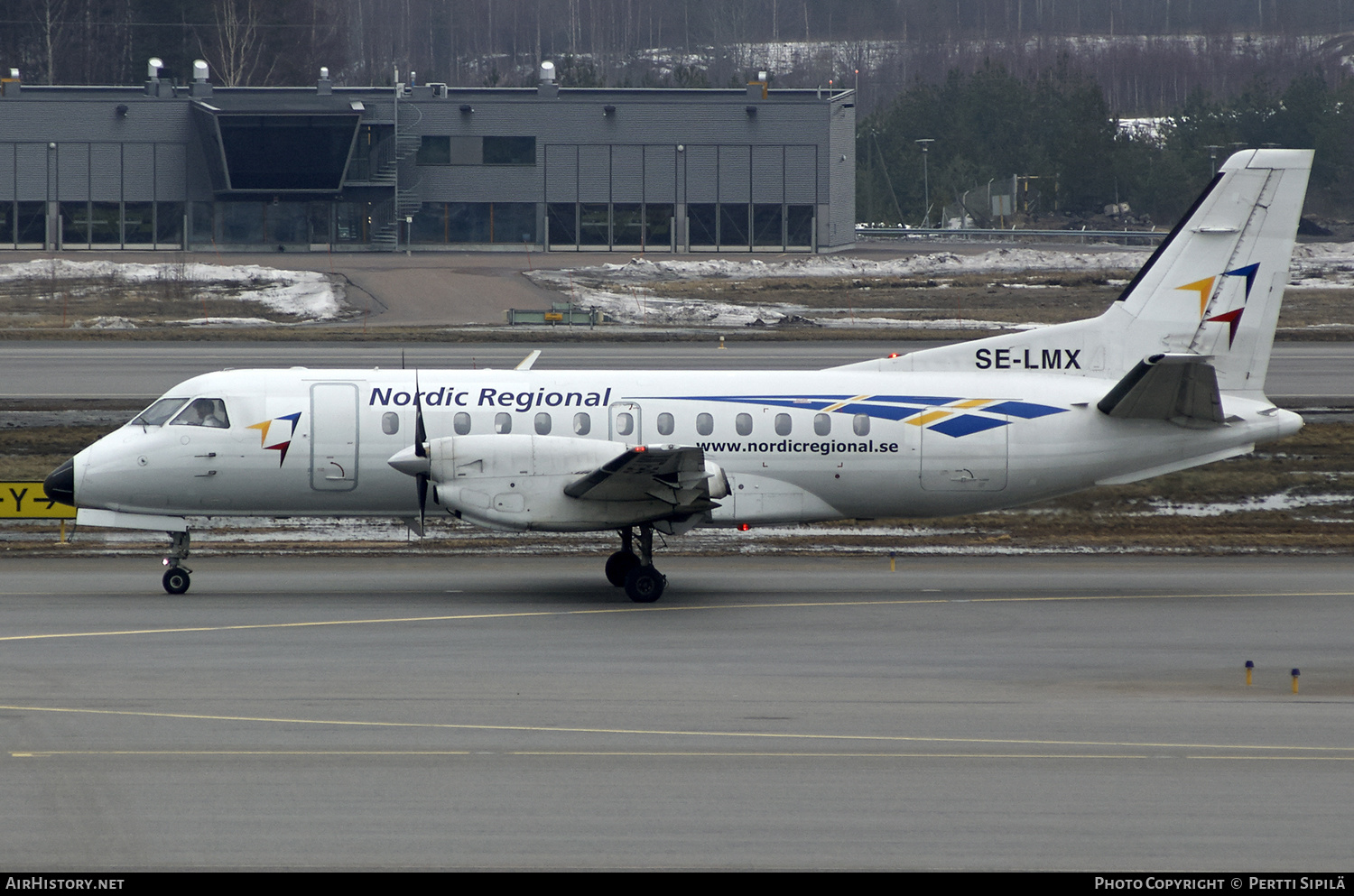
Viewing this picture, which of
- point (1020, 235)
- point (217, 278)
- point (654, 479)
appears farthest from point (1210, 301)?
point (1020, 235)

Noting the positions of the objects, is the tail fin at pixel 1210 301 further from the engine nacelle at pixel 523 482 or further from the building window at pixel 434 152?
the building window at pixel 434 152

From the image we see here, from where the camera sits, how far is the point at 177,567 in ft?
64.0

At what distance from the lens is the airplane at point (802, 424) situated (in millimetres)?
19547

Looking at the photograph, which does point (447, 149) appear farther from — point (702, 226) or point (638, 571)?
point (638, 571)

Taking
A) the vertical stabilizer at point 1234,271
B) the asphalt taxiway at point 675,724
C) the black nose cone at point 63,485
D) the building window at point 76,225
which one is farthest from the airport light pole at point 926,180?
the black nose cone at point 63,485

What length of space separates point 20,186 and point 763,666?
76779mm

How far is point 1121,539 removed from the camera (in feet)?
84.9

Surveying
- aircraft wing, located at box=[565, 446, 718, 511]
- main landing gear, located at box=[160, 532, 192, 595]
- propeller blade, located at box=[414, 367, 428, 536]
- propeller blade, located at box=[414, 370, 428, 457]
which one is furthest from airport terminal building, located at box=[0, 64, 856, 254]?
aircraft wing, located at box=[565, 446, 718, 511]

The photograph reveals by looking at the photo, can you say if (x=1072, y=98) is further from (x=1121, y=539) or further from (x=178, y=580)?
(x=178, y=580)

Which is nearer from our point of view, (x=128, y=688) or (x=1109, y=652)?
(x=128, y=688)

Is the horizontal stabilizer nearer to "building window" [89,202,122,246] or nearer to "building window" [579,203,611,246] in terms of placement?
"building window" [579,203,611,246]

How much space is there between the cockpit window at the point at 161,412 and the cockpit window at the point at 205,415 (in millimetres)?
128

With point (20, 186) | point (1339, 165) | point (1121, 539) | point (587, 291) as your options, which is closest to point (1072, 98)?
point (1339, 165)
